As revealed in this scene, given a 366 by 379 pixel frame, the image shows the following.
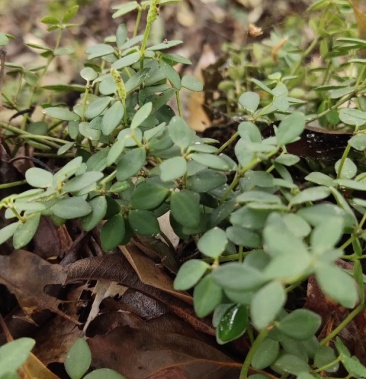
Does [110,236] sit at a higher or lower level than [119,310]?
higher

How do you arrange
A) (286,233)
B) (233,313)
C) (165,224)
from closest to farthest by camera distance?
(286,233)
(233,313)
(165,224)

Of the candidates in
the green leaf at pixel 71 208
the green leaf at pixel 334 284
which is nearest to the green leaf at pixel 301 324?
the green leaf at pixel 334 284

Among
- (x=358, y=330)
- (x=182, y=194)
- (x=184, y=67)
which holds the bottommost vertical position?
(x=184, y=67)

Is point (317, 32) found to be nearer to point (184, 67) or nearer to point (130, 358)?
point (184, 67)

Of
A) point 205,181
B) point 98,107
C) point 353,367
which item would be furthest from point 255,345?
point 98,107

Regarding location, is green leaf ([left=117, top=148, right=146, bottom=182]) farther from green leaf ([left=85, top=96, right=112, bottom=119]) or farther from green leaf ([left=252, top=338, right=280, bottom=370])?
green leaf ([left=252, top=338, right=280, bottom=370])

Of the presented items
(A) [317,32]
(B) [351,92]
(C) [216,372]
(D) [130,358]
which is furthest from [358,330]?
(A) [317,32]
